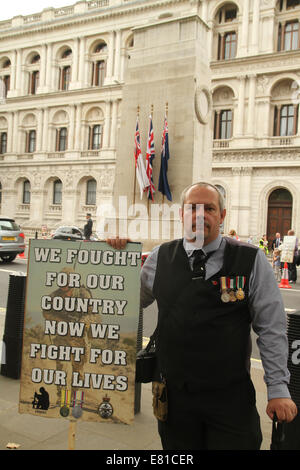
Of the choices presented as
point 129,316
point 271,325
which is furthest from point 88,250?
point 271,325

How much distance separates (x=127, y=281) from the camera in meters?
2.57

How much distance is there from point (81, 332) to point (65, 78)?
4192 centimetres

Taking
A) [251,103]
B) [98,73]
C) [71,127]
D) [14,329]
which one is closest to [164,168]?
[14,329]

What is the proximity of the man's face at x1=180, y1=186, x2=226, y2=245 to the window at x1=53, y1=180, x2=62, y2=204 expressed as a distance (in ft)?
126

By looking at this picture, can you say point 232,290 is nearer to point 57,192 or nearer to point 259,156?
point 259,156

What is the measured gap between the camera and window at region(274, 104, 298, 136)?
30.1 metres

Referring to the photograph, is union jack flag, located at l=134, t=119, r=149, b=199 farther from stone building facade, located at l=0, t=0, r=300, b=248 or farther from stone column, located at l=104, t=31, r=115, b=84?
stone column, located at l=104, t=31, r=115, b=84

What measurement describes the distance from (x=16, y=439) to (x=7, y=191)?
137ft

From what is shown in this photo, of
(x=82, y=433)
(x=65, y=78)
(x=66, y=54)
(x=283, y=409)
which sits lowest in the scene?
(x=82, y=433)

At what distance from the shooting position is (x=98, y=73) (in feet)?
129

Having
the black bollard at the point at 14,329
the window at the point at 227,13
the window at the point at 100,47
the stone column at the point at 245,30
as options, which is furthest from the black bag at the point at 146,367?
the window at the point at 100,47

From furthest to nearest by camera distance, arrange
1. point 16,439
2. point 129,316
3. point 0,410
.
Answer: point 0,410, point 16,439, point 129,316

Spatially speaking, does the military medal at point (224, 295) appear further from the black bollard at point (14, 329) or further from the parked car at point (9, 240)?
the parked car at point (9, 240)
